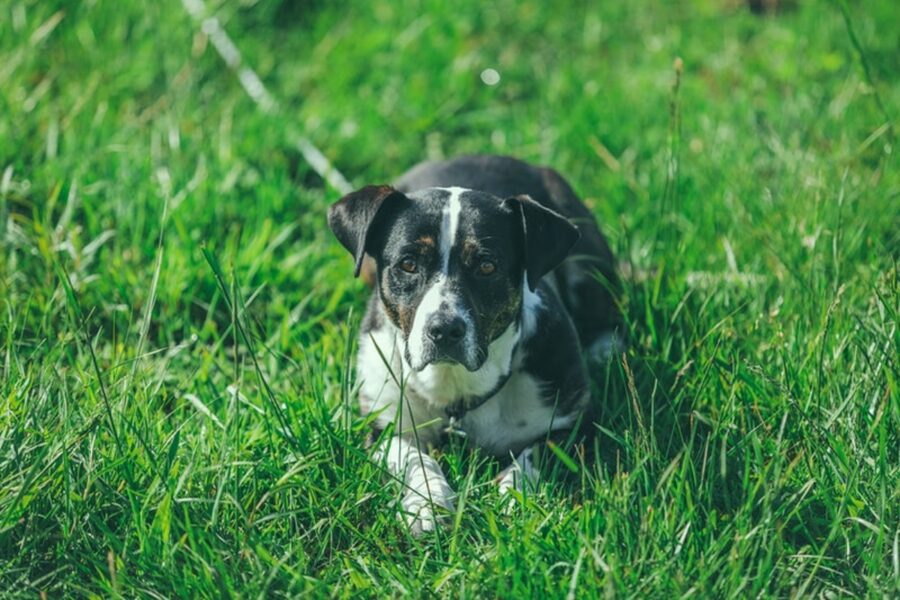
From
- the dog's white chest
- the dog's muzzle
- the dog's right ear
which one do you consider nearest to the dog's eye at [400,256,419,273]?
the dog's right ear

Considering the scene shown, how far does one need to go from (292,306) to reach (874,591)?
246 centimetres

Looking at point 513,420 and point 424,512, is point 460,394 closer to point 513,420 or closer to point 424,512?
point 513,420

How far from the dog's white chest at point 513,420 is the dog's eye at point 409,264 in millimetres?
525

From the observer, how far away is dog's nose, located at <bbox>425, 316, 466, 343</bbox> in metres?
3.18

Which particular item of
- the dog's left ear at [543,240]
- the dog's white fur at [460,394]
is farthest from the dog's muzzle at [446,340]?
the dog's left ear at [543,240]

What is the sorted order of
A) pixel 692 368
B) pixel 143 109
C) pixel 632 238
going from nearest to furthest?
pixel 692 368 → pixel 632 238 → pixel 143 109

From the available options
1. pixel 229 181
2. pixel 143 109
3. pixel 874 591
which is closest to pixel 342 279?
pixel 229 181

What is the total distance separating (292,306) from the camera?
14.2 feet

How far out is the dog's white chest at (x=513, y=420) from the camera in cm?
357

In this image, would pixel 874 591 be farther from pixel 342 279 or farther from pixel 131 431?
pixel 342 279

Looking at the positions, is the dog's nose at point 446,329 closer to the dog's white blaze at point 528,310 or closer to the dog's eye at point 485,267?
the dog's eye at point 485,267

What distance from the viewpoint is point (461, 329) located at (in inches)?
126

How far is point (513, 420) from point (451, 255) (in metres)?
0.62

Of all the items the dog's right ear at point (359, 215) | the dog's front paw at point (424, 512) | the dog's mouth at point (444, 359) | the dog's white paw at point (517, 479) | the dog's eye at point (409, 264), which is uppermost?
the dog's right ear at point (359, 215)
